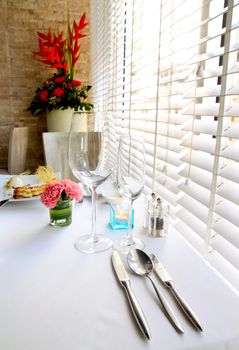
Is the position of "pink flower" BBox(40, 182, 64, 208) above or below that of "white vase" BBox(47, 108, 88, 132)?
below

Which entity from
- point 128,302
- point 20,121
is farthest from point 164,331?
point 20,121

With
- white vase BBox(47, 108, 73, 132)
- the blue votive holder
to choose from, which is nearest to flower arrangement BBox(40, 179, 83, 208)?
the blue votive holder

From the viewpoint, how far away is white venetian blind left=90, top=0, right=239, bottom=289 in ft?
1.93

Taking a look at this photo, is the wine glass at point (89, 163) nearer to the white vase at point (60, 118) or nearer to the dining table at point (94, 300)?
the dining table at point (94, 300)

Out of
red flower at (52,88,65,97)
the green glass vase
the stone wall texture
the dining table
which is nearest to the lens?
the dining table

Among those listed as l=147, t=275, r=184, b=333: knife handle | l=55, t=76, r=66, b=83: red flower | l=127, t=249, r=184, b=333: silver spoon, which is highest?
l=55, t=76, r=66, b=83: red flower

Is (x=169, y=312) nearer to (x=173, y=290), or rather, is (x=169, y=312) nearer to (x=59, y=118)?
(x=173, y=290)

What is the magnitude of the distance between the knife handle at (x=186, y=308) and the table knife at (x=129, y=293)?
70mm

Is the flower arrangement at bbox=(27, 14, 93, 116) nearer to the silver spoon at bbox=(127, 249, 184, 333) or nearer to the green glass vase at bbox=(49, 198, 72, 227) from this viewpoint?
the green glass vase at bbox=(49, 198, 72, 227)

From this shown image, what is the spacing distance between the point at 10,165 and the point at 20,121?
1.92 feet

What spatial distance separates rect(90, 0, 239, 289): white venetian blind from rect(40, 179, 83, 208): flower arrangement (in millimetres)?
238

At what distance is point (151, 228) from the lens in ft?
2.24

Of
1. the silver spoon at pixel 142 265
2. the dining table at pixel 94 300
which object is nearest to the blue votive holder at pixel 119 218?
the dining table at pixel 94 300

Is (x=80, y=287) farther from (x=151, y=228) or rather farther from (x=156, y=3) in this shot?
(x=156, y=3)
